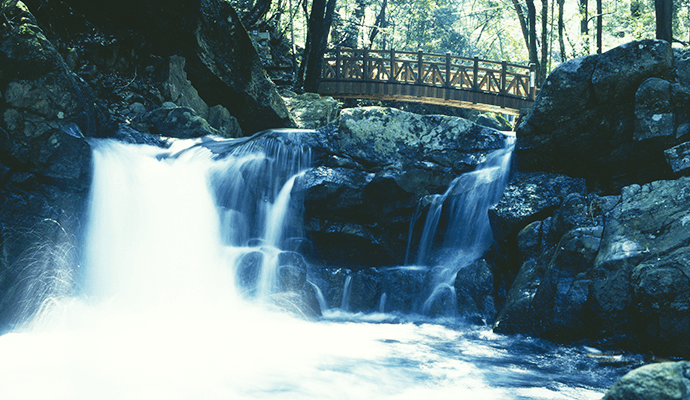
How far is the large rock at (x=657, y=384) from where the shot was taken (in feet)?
9.00

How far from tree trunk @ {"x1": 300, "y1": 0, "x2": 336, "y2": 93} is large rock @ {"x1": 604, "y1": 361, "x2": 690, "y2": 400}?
15454 mm

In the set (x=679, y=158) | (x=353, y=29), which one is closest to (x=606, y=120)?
(x=679, y=158)

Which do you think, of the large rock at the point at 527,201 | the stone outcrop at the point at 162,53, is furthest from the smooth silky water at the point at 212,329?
the stone outcrop at the point at 162,53

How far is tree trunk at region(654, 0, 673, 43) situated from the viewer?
39.7ft

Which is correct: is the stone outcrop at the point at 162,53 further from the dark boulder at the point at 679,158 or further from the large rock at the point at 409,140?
the dark boulder at the point at 679,158

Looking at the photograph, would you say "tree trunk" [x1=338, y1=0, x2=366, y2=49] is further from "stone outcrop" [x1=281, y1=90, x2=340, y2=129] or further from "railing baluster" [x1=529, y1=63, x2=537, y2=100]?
"railing baluster" [x1=529, y1=63, x2=537, y2=100]

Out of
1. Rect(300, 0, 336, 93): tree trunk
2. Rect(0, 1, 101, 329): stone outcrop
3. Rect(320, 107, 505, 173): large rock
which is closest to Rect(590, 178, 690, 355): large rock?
Rect(320, 107, 505, 173): large rock

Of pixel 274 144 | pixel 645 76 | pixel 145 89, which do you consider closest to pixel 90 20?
pixel 145 89

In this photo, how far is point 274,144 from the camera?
32.2 ft

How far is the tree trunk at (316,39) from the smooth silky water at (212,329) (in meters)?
7.66

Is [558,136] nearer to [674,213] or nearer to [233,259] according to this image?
[674,213]

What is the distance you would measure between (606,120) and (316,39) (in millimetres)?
11271

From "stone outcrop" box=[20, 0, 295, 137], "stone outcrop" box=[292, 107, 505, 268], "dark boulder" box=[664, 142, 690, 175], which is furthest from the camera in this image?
"stone outcrop" box=[20, 0, 295, 137]

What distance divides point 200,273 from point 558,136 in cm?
615
